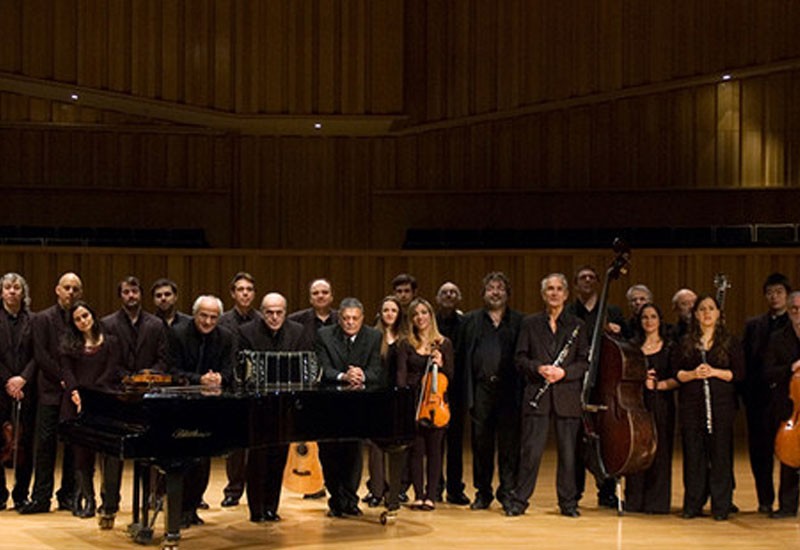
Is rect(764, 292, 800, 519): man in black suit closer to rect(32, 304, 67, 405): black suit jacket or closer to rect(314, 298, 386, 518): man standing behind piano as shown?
rect(314, 298, 386, 518): man standing behind piano

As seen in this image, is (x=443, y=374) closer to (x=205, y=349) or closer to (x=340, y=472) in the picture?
(x=340, y=472)

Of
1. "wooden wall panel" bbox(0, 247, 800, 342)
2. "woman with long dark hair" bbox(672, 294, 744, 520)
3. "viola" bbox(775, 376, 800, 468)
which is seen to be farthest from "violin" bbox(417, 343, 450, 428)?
"wooden wall panel" bbox(0, 247, 800, 342)

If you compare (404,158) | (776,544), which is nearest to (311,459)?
(776,544)

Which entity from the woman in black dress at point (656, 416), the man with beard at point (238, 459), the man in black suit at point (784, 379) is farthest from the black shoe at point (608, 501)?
the man with beard at point (238, 459)

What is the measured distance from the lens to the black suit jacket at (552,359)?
736 cm

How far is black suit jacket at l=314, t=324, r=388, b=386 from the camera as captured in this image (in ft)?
23.7

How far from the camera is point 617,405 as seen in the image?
6902 mm

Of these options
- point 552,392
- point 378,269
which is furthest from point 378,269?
point 552,392

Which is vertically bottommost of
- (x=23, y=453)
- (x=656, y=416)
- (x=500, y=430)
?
(x=23, y=453)

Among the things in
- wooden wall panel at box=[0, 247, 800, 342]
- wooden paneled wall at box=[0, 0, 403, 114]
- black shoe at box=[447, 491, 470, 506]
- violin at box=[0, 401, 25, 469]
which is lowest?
black shoe at box=[447, 491, 470, 506]

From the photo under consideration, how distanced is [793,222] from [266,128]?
207 inches

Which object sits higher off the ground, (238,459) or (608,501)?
(238,459)

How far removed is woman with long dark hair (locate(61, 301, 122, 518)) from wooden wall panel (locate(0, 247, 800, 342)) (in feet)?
13.4

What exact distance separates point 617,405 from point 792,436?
88 cm
